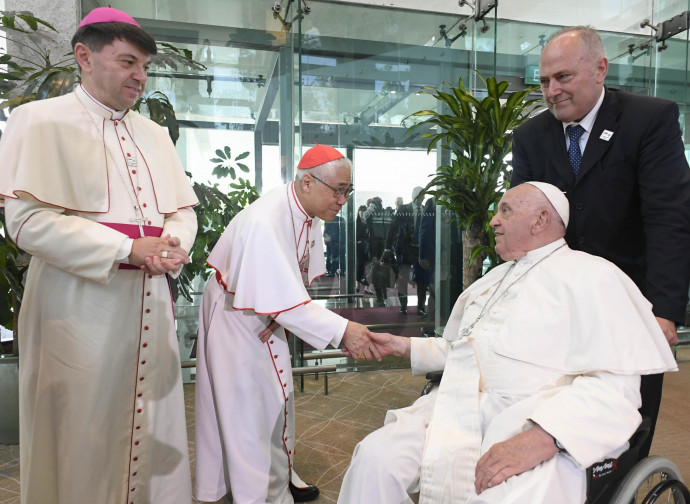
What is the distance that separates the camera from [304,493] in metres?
2.52

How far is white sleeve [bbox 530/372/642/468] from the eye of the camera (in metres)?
1.39

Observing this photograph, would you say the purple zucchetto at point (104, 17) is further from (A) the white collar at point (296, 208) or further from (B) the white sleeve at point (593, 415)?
(B) the white sleeve at point (593, 415)

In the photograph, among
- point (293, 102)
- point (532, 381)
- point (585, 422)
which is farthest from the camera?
point (293, 102)

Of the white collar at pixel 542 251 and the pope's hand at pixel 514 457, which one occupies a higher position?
the white collar at pixel 542 251

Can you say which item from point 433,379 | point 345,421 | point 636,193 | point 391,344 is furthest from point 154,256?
point 345,421

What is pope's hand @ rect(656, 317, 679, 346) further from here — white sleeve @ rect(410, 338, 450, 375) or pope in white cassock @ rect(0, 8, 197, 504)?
pope in white cassock @ rect(0, 8, 197, 504)

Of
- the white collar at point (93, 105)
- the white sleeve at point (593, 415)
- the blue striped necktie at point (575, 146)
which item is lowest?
the white sleeve at point (593, 415)

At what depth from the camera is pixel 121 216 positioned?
1.80m

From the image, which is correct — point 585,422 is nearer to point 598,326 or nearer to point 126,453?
point 598,326

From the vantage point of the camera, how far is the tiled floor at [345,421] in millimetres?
2846

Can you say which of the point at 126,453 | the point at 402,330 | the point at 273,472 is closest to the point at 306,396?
the point at 402,330

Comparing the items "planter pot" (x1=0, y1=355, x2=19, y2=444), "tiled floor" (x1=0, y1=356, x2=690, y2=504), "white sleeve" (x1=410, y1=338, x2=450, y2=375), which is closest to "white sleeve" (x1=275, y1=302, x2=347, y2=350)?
"white sleeve" (x1=410, y1=338, x2=450, y2=375)

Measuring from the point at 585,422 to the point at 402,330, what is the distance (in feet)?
12.2

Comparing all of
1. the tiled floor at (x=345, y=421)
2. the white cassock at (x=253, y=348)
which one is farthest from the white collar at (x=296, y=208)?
the tiled floor at (x=345, y=421)
